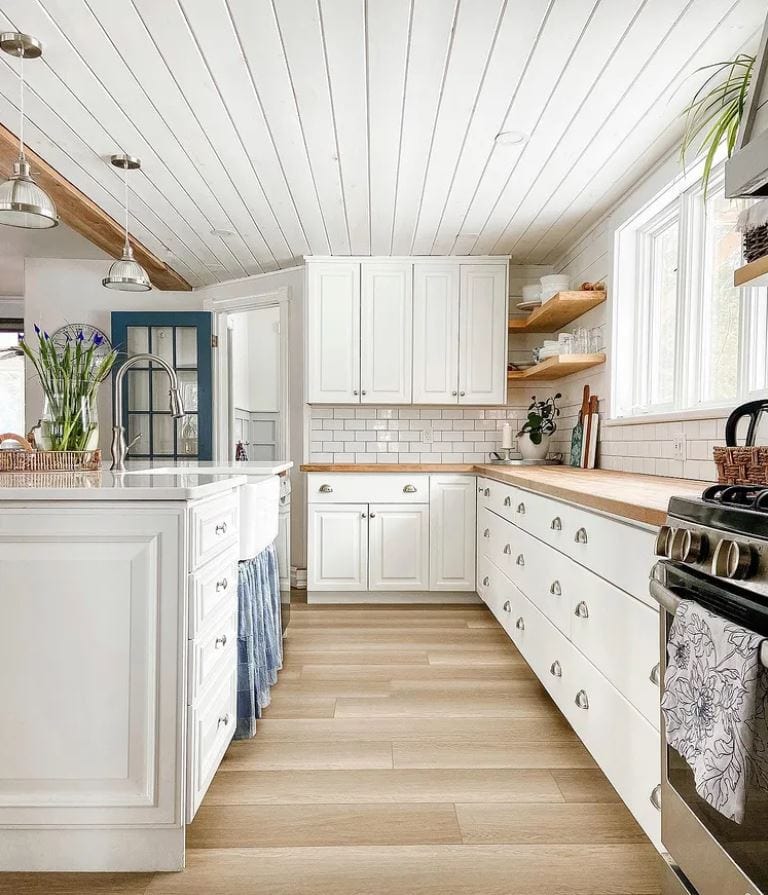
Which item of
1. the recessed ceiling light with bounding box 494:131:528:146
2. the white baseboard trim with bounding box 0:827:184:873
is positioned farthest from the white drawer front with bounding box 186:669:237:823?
the recessed ceiling light with bounding box 494:131:528:146

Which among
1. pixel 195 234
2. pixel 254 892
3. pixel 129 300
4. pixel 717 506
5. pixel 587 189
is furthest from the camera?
pixel 129 300

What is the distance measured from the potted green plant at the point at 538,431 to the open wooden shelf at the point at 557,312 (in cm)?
50

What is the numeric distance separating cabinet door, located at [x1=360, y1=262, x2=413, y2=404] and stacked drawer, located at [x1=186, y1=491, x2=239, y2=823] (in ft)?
7.79

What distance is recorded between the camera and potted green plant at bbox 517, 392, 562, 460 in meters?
4.27

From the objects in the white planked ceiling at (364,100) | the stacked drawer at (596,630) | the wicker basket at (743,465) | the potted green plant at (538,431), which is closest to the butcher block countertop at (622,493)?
the stacked drawer at (596,630)

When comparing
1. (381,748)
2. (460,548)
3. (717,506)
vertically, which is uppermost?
(717,506)

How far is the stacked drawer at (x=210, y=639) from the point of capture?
1538 millimetres

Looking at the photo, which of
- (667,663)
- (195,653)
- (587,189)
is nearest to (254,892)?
(195,653)

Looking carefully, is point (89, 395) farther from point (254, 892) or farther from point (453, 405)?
point (453, 405)

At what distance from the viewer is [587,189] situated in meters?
3.17

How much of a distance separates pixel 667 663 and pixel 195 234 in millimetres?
3600

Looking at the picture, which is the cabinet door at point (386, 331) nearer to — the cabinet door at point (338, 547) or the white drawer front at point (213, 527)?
the cabinet door at point (338, 547)

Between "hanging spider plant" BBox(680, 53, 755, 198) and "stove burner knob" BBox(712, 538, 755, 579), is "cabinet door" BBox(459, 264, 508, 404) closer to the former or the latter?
"hanging spider plant" BBox(680, 53, 755, 198)

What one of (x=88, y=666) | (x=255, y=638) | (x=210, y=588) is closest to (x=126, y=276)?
(x=255, y=638)
